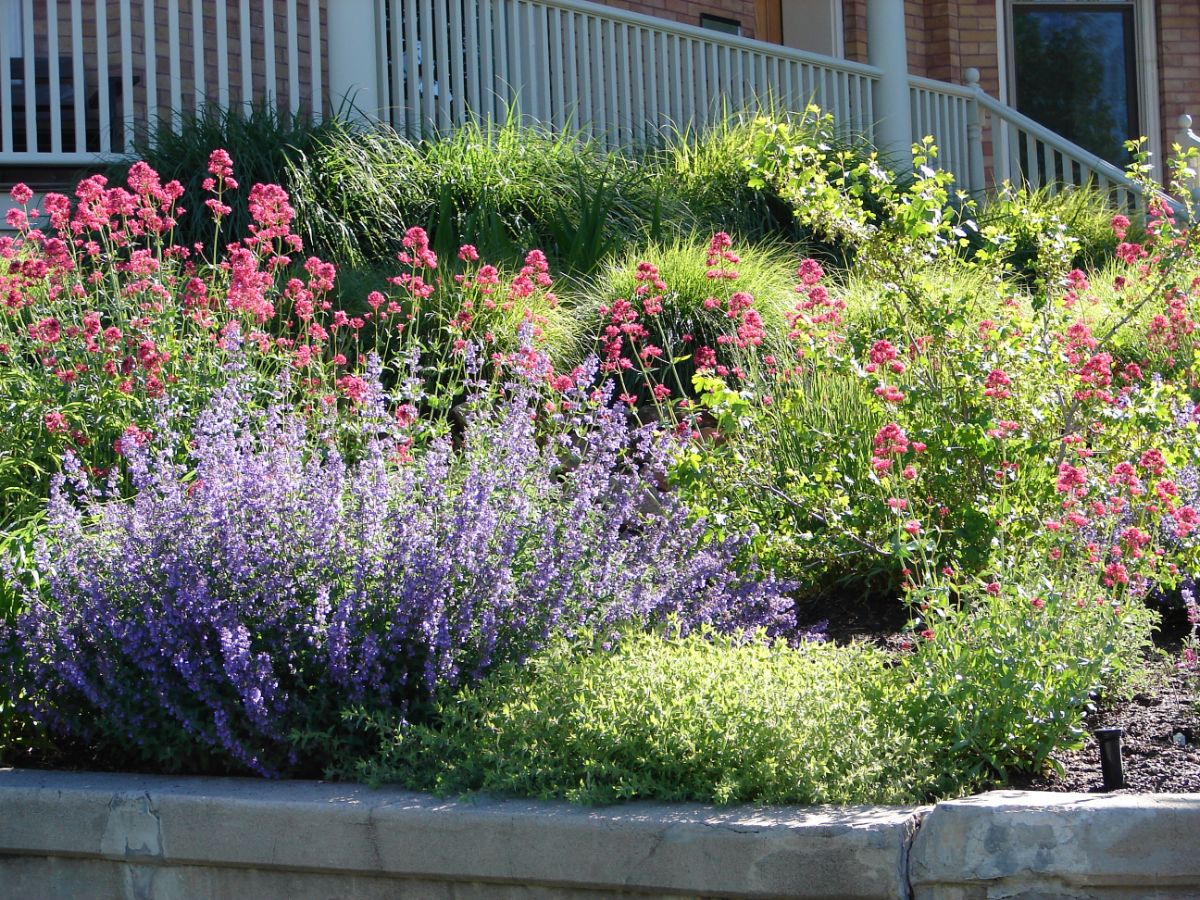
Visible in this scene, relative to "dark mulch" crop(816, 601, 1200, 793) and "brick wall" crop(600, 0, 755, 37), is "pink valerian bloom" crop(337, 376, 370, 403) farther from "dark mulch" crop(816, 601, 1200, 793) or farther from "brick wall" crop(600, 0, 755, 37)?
"brick wall" crop(600, 0, 755, 37)

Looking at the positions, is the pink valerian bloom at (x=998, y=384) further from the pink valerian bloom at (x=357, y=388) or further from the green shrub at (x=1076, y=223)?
the green shrub at (x=1076, y=223)

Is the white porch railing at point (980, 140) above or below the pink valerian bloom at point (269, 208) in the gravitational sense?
above

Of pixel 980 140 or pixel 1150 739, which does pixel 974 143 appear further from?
pixel 1150 739

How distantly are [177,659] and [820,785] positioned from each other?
1455mm

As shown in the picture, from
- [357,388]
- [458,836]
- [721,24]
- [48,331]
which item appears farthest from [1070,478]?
[721,24]

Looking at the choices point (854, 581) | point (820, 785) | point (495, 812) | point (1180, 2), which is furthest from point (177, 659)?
point (1180, 2)

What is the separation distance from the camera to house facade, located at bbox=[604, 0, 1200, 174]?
13.2m

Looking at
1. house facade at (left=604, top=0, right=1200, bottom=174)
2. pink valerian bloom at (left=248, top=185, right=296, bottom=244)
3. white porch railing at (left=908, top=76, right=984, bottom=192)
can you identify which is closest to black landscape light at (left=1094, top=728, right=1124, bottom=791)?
pink valerian bloom at (left=248, top=185, right=296, bottom=244)

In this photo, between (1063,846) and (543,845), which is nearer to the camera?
(1063,846)

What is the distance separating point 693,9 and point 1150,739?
1012 centimetres

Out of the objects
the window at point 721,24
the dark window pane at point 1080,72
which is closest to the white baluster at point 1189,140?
the dark window pane at point 1080,72

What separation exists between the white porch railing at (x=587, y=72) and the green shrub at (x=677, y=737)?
5345 mm

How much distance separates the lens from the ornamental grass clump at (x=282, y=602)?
3.46 m

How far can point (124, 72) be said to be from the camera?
27.0ft
